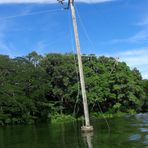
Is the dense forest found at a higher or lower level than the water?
higher

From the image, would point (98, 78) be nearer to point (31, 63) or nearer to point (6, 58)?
point (31, 63)

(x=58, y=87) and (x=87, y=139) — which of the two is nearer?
(x=87, y=139)

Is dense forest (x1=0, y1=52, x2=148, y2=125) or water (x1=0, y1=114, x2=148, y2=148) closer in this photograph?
water (x1=0, y1=114, x2=148, y2=148)

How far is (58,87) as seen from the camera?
81438 mm

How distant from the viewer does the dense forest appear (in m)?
67.4

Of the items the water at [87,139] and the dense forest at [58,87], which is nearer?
the water at [87,139]

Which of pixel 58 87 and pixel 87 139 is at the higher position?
pixel 58 87

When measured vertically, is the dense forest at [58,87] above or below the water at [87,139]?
above

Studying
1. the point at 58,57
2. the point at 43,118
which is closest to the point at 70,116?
the point at 43,118

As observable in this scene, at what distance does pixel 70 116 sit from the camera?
79.5 meters

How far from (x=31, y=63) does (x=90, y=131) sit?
5245 cm

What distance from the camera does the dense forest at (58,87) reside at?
67438 millimetres

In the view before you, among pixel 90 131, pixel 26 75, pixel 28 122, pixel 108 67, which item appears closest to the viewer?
pixel 90 131

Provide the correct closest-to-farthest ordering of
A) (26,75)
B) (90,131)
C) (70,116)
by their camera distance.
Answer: (90,131) → (26,75) → (70,116)
